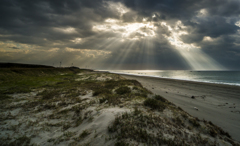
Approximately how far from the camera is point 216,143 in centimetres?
403

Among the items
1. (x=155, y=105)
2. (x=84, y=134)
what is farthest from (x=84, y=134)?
(x=155, y=105)

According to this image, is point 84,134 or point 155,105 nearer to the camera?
point 84,134

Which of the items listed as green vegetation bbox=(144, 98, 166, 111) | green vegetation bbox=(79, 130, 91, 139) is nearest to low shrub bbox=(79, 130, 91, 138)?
green vegetation bbox=(79, 130, 91, 139)

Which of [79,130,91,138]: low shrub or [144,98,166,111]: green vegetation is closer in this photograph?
[79,130,91,138]: low shrub

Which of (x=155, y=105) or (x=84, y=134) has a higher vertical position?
(x=155, y=105)

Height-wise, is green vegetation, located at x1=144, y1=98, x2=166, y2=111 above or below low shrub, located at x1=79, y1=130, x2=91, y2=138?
above

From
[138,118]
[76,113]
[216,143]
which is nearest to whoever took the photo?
[216,143]

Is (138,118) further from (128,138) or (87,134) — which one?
(87,134)

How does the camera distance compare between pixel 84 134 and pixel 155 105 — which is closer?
pixel 84 134

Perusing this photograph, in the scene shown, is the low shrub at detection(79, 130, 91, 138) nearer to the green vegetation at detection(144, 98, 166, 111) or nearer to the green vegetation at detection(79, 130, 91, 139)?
the green vegetation at detection(79, 130, 91, 139)

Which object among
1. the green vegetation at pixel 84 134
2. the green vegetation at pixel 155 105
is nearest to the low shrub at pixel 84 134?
the green vegetation at pixel 84 134

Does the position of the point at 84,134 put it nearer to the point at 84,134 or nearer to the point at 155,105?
the point at 84,134

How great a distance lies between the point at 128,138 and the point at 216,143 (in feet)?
11.7

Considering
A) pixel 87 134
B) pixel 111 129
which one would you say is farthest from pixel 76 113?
pixel 111 129
